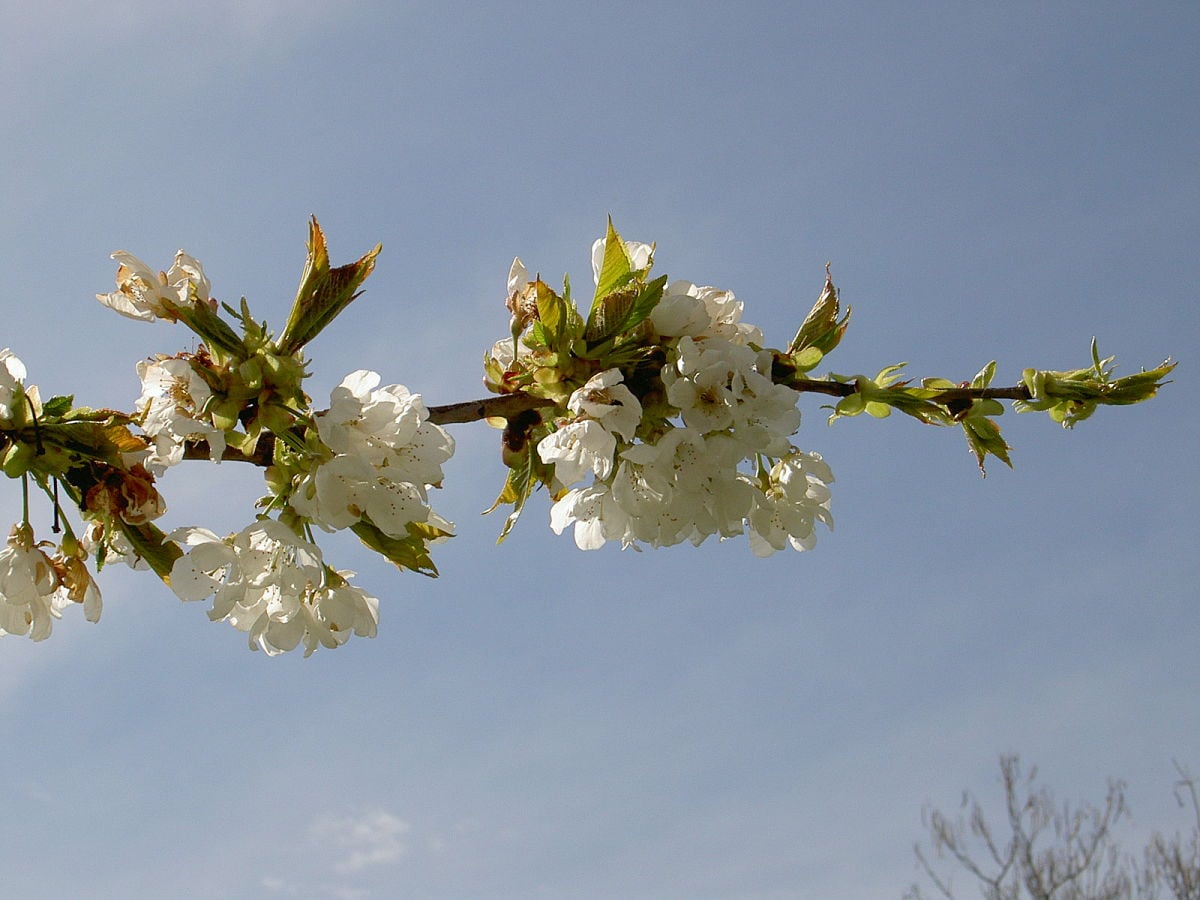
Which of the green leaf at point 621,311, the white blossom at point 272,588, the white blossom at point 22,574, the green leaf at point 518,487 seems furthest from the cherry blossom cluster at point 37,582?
the green leaf at point 621,311

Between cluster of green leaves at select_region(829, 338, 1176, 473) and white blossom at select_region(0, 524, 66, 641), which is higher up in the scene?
cluster of green leaves at select_region(829, 338, 1176, 473)

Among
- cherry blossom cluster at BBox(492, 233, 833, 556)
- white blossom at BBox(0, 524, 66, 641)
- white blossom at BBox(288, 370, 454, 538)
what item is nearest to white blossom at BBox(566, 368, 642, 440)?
cherry blossom cluster at BBox(492, 233, 833, 556)

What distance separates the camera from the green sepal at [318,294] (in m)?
0.89

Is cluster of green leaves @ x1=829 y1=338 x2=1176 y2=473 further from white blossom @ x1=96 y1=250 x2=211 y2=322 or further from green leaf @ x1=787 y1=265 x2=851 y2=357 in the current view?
white blossom @ x1=96 y1=250 x2=211 y2=322

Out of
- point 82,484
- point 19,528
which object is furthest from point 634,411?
point 19,528

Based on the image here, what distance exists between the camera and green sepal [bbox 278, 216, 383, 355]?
2.93 feet

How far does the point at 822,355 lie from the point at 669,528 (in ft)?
0.73

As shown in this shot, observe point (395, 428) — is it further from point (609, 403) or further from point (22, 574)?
point (22, 574)

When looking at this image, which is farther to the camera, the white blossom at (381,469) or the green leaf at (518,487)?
the green leaf at (518,487)

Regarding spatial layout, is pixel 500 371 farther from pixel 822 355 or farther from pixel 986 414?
pixel 986 414

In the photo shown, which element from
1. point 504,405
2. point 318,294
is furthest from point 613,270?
point 318,294

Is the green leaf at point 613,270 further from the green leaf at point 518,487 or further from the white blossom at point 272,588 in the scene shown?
the white blossom at point 272,588

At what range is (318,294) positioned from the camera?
2.96 ft

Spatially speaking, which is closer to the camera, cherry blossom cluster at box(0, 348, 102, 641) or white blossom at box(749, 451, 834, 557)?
cherry blossom cluster at box(0, 348, 102, 641)
